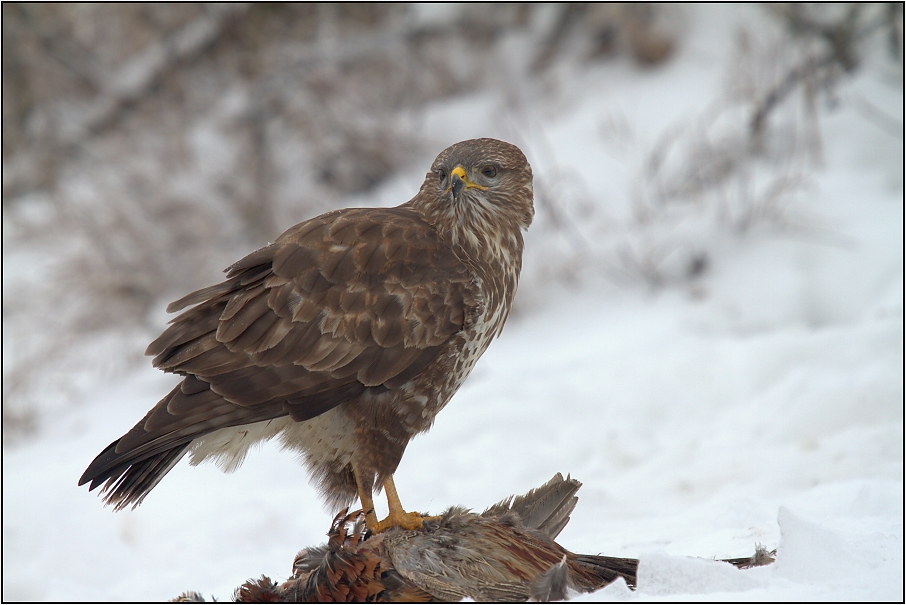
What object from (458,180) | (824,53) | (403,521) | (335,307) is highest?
(824,53)

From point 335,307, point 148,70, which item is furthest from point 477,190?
point 148,70

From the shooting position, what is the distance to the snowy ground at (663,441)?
329cm

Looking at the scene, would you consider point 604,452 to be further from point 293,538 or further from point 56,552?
point 56,552

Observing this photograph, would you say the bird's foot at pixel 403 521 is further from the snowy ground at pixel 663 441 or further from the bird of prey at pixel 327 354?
the snowy ground at pixel 663 441

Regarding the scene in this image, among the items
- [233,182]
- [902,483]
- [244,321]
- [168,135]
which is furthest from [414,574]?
[168,135]

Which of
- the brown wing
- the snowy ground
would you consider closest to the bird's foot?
the brown wing

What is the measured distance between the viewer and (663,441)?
15.1 ft

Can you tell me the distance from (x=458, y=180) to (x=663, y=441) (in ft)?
7.36

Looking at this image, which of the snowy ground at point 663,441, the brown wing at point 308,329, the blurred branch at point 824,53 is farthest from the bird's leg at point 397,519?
the blurred branch at point 824,53

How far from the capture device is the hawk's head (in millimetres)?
3070

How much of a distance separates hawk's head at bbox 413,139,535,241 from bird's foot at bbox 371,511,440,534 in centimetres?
96

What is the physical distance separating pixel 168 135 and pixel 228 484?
4487 mm

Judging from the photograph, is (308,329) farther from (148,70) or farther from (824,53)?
(148,70)

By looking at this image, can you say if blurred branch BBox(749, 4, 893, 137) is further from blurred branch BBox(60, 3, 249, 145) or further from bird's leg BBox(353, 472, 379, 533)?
bird's leg BBox(353, 472, 379, 533)
